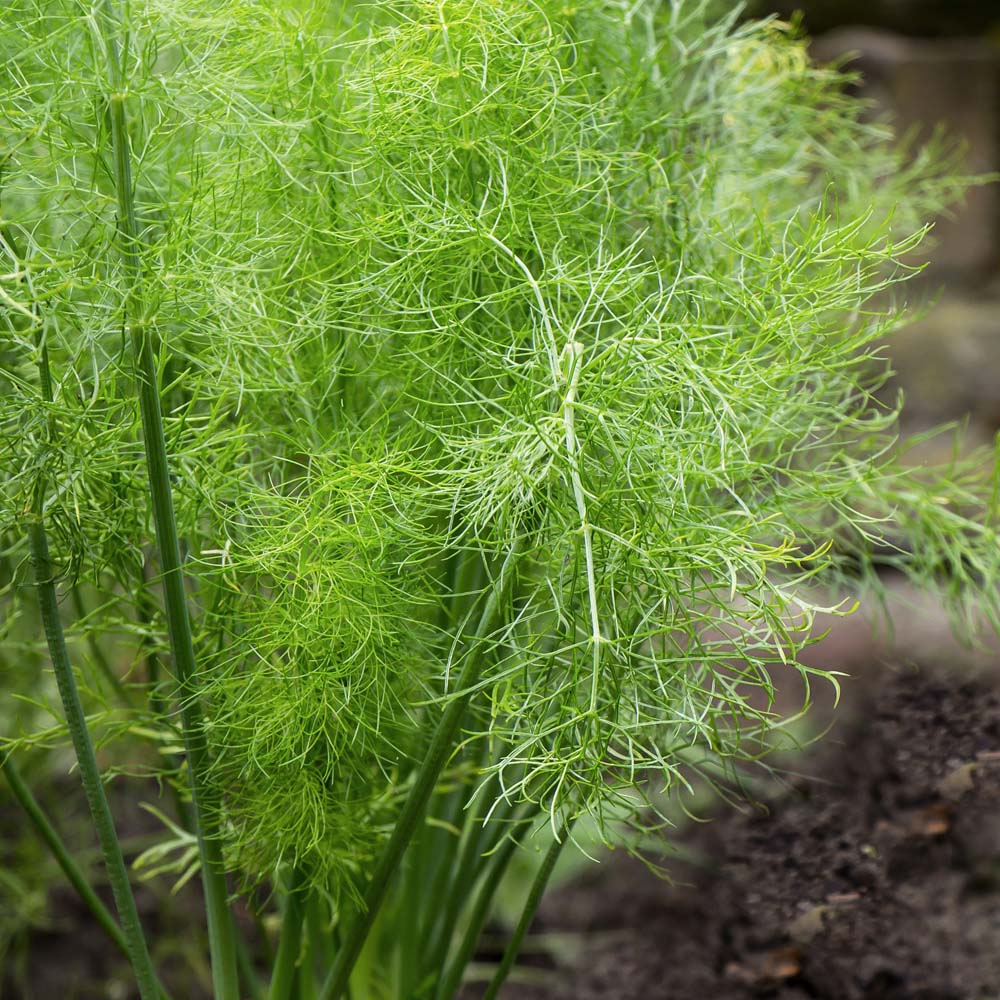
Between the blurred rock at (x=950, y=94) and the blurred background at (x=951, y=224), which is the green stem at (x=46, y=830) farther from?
the blurred rock at (x=950, y=94)

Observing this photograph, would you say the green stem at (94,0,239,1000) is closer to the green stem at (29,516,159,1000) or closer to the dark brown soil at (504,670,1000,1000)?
the green stem at (29,516,159,1000)

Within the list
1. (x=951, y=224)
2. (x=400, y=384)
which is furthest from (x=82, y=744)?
(x=951, y=224)

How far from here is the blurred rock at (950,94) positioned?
2.36 metres

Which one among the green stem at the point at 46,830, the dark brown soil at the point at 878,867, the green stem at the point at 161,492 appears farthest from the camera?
the dark brown soil at the point at 878,867

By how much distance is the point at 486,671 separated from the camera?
690 mm

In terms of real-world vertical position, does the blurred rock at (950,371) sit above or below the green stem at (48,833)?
below

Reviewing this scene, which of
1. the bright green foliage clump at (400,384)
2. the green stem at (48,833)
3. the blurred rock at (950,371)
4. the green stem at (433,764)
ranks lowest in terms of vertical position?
the blurred rock at (950,371)

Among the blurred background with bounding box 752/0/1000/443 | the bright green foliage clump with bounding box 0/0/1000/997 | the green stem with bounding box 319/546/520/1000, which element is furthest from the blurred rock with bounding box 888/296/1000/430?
the green stem with bounding box 319/546/520/1000

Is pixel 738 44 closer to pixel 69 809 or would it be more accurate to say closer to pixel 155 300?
pixel 155 300

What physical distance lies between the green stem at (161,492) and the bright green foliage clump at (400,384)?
11 mm

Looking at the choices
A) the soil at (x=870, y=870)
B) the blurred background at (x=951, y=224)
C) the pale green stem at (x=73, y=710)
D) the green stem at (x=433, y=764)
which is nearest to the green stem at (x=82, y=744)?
the pale green stem at (x=73, y=710)

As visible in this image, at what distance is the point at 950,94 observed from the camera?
2.38m

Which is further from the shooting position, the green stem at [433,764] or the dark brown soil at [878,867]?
the dark brown soil at [878,867]

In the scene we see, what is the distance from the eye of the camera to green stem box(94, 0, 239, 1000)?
24.4 inches
